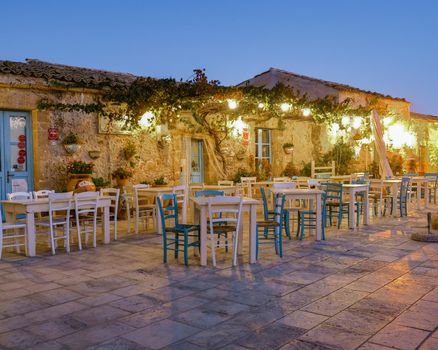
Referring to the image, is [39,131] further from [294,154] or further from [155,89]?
[294,154]

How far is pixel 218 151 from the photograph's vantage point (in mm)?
11711

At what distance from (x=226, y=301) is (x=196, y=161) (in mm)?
8073

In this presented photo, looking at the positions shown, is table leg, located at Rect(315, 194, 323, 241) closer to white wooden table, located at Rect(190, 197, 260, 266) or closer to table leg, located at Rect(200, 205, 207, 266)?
white wooden table, located at Rect(190, 197, 260, 266)

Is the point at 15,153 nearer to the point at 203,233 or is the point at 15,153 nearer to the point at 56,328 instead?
the point at 203,233

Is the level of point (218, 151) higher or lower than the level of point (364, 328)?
higher

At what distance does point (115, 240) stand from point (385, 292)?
4.06 m


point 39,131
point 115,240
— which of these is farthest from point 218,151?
point 115,240

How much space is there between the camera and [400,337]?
110 inches

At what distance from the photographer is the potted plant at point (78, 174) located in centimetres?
841

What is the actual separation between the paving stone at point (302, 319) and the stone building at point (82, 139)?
6.56m

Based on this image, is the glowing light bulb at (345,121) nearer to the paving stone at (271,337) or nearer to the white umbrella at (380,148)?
the white umbrella at (380,148)

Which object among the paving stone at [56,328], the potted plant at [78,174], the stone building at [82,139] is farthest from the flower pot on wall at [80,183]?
the paving stone at [56,328]

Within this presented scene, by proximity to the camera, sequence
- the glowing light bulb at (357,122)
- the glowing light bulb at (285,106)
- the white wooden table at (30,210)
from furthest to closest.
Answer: the glowing light bulb at (357,122)
the glowing light bulb at (285,106)
the white wooden table at (30,210)

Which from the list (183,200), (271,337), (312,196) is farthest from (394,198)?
(271,337)
